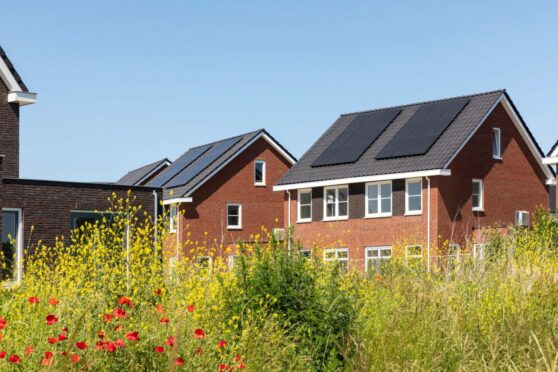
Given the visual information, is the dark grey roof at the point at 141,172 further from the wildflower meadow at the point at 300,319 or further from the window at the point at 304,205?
the wildflower meadow at the point at 300,319

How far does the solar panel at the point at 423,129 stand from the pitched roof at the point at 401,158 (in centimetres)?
22

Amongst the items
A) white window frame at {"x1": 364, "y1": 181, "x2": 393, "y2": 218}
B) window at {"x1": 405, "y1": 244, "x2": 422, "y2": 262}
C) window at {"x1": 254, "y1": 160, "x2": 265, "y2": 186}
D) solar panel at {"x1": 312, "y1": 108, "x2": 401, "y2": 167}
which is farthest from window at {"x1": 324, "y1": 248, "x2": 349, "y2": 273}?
window at {"x1": 254, "y1": 160, "x2": 265, "y2": 186}

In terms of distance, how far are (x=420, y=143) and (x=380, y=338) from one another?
2312 cm

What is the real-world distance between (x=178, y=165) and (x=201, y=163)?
316 cm

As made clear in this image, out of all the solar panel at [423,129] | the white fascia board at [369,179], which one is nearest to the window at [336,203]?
the white fascia board at [369,179]

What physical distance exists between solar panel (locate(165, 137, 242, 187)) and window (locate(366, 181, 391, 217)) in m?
8.83

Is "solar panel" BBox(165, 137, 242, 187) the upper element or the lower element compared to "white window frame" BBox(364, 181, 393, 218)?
upper

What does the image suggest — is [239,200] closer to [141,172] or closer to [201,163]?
[201,163]

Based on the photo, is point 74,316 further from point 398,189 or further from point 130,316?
point 398,189

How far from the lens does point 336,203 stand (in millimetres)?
33562

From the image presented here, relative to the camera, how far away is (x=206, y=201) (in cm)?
3697

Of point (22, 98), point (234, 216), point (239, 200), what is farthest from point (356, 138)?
point (22, 98)

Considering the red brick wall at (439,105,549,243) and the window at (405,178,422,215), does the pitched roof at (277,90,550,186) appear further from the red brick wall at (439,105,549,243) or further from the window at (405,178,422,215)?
the red brick wall at (439,105,549,243)

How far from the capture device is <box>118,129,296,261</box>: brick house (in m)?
36.6
